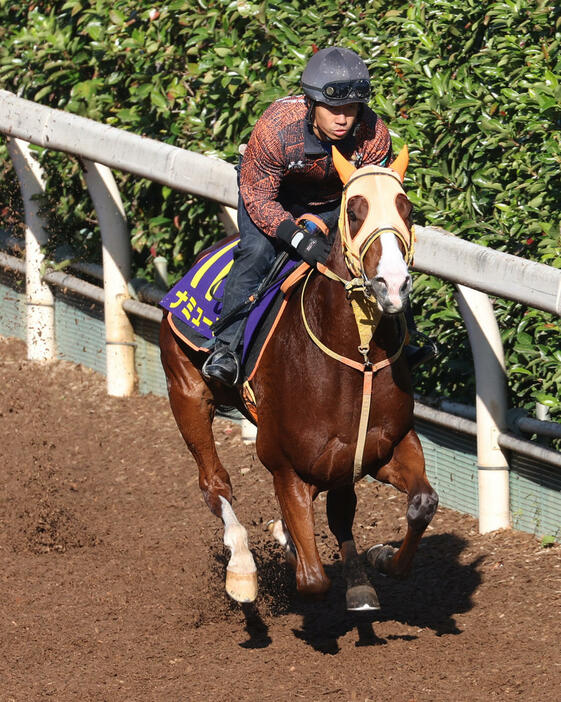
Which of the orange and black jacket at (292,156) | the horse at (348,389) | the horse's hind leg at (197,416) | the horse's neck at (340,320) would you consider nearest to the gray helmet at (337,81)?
the orange and black jacket at (292,156)

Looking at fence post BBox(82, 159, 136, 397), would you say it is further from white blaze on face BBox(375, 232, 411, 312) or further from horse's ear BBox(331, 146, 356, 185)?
white blaze on face BBox(375, 232, 411, 312)

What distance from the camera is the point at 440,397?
7984mm

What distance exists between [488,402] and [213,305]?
1.58 metres

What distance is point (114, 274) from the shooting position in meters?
10.2

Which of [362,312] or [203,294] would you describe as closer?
[362,312]

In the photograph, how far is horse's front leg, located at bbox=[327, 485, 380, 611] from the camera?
19.6 ft

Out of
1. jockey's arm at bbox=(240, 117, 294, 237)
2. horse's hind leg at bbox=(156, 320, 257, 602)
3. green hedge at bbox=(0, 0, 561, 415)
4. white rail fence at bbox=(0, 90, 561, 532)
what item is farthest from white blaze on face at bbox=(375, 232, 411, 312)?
horse's hind leg at bbox=(156, 320, 257, 602)

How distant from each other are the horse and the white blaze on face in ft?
0.05

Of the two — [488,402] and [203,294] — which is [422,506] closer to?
[488,402]

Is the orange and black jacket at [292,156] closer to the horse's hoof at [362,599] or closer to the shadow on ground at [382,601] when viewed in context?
the horse's hoof at [362,599]

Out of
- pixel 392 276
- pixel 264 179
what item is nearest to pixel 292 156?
pixel 264 179

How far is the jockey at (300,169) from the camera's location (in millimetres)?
5691

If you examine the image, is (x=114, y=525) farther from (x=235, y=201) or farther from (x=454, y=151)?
(x=454, y=151)

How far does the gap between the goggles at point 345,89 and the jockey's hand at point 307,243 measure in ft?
1.92
